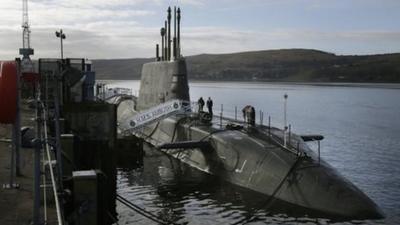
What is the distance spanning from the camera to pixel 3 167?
12750 mm

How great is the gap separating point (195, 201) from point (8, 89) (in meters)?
12.2

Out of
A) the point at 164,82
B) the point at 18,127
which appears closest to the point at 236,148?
the point at 164,82

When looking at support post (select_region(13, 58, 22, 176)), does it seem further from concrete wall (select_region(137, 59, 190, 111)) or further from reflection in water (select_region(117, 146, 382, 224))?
concrete wall (select_region(137, 59, 190, 111))

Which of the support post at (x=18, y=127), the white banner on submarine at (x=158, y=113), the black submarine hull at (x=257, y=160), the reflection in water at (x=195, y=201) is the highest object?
the support post at (x=18, y=127)

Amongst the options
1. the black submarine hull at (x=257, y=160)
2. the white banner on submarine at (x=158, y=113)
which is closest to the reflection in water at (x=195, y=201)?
the black submarine hull at (x=257, y=160)

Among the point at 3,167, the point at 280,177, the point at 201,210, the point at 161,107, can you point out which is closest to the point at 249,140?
the point at 280,177

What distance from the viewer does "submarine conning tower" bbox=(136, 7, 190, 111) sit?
102 ft

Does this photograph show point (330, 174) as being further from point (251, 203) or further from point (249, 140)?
point (249, 140)

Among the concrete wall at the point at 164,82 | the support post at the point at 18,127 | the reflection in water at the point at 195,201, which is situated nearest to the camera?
the support post at the point at 18,127

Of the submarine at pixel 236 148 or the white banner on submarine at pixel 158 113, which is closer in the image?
the submarine at pixel 236 148

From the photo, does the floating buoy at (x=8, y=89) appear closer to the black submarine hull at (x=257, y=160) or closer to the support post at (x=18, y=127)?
the support post at (x=18, y=127)

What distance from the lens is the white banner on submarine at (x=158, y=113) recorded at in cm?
2947

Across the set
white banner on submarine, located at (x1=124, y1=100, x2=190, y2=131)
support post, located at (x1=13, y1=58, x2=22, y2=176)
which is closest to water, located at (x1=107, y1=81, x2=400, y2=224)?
white banner on submarine, located at (x1=124, y1=100, x2=190, y2=131)

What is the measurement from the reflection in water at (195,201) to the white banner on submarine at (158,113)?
4834 mm
